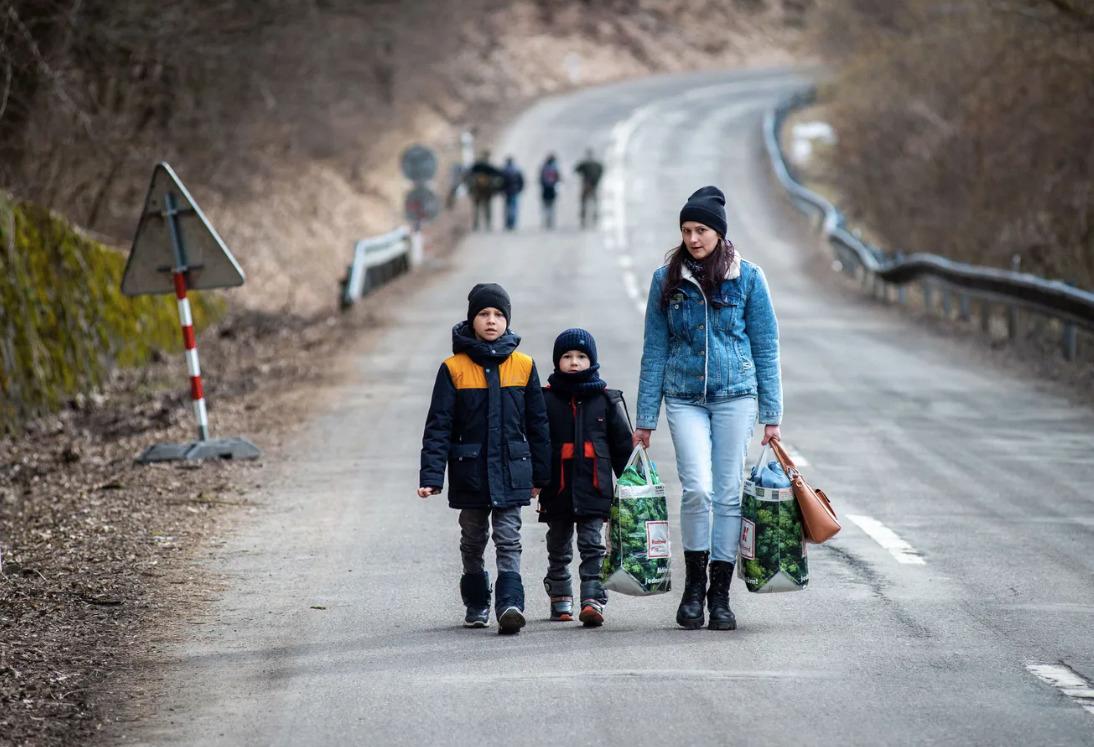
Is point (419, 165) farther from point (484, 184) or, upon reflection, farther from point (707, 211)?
point (707, 211)

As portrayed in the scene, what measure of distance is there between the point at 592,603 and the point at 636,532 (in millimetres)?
367

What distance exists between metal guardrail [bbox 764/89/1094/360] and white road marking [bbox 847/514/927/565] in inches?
316

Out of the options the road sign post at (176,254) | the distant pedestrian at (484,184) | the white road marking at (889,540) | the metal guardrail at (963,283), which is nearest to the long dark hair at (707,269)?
the white road marking at (889,540)

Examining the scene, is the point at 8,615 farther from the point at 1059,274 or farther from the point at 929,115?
the point at 929,115

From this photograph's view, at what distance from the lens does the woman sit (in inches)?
280

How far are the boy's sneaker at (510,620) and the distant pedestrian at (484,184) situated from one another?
33.1m

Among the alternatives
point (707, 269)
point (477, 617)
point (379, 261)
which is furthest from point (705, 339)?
point (379, 261)

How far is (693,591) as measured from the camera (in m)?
7.13

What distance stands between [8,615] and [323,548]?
6.97 ft

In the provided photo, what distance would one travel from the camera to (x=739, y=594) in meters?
7.90

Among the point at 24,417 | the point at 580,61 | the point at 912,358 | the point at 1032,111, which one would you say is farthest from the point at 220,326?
the point at 580,61

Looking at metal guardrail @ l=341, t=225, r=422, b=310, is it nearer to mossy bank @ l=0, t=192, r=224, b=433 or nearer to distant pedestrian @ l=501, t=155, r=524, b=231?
distant pedestrian @ l=501, t=155, r=524, b=231

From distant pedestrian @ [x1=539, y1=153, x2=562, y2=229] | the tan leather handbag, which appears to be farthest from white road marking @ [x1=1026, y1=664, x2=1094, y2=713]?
distant pedestrian @ [x1=539, y1=153, x2=562, y2=229]

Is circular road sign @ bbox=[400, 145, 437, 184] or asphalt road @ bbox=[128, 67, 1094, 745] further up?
circular road sign @ bbox=[400, 145, 437, 184]
